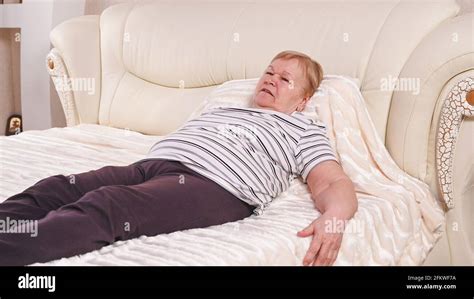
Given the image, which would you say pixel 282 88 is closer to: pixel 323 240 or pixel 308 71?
pixel 308 71

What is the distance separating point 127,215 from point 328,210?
45 centimetres

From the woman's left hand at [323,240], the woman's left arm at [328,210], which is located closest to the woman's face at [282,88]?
the woman's left arm at [328,210]

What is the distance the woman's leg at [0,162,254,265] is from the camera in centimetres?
126

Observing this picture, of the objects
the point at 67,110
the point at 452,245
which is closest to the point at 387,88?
the point at 452,245

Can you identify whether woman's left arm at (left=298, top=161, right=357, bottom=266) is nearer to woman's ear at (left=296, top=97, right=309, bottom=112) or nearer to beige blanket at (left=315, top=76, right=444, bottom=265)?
beige blanket at (left=315, top=76, right=444, bottom=265)

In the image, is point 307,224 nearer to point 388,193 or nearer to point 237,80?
point 388,193

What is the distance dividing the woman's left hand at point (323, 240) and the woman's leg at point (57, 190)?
44cm

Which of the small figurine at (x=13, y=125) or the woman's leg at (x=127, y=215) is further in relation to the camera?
the small figurine at (x=13, y=125)

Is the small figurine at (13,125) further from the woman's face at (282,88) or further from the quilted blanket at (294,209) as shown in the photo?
Result: the woman's face at (282,88)

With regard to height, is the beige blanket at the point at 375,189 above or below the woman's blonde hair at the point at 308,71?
below

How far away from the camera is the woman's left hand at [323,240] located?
1.46 metres

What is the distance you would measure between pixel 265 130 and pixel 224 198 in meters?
0.25

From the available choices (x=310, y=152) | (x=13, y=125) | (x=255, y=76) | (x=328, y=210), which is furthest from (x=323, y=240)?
(x=13, y=125)
